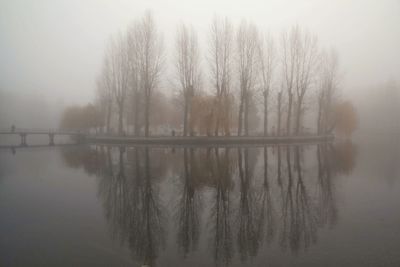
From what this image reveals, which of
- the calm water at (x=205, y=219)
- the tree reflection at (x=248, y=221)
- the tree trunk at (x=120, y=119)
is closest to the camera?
the calm water at (x=205, y=219)

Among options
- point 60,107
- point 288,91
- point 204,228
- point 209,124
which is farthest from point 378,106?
point 204,228

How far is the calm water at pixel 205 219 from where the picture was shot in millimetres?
5938

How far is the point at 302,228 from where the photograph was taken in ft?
23.8

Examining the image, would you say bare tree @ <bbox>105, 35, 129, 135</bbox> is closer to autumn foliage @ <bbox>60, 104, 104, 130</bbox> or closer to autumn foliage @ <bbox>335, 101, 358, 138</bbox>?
autumn foliage @ <bbox>60, 104, 104, 130</bbox>

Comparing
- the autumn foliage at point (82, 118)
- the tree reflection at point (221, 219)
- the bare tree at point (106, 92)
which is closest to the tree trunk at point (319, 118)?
the bare tree at point (106, 92)

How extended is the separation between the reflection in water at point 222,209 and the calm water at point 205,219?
3 cm

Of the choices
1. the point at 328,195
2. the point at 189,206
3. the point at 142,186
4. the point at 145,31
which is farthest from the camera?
the point at 145,31

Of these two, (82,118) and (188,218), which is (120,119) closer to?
(82,118)

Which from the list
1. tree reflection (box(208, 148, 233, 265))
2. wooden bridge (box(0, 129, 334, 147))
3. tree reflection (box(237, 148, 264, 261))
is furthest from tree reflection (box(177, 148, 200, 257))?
wooden bridge (box(0, 129, 334, 147))

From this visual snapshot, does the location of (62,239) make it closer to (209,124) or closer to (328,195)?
(328,195)

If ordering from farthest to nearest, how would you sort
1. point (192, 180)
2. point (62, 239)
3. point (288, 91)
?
point (288, 91) → point (192, 180) → point (62, 239)

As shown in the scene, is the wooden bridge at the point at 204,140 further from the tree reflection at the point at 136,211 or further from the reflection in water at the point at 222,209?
the tree reflection at the point at 136,211

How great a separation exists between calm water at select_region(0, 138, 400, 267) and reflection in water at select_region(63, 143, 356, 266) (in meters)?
0.03

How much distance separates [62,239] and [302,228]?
4993mm
